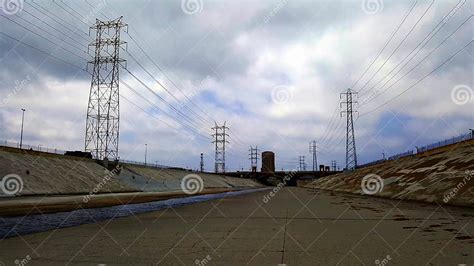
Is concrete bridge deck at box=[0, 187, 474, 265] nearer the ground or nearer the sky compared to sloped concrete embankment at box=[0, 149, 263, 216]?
nearer the ground

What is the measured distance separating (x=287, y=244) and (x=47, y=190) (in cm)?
3558

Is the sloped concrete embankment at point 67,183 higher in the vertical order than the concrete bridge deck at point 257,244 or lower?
higher

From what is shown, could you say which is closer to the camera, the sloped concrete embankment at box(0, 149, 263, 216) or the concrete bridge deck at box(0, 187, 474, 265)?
the concrete bridge deck at box(0, 187, 474, 265)

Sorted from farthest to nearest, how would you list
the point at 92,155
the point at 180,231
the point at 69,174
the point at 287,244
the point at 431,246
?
the point at 92,155 < the point at 69,174 < the point at 180,231 < the point at 287,244 < the point at 431,246

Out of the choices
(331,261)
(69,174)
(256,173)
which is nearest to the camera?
(331,261)

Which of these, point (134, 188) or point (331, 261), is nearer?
point (331, 261)

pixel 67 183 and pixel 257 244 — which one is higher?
pixel 67 183

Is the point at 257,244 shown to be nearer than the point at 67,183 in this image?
Yes

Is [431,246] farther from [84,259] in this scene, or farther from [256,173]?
[256,173]

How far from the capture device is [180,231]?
12352 mm

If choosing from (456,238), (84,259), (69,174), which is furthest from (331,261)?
(69,174)

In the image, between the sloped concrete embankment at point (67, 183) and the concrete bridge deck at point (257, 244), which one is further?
the sloped concrete embankment at point (67, 183)

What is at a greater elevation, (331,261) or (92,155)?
(92,155)

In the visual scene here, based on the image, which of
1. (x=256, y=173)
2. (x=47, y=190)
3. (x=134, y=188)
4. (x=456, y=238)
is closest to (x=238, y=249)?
(x=456, y=238)
